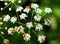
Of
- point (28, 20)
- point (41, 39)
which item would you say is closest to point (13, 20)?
point (28, 20)

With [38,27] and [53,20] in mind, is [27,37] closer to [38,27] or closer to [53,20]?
[38,27]

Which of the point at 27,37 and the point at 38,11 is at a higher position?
the point at 38,11

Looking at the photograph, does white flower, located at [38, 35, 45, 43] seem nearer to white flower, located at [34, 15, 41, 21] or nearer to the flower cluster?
the flower cluster

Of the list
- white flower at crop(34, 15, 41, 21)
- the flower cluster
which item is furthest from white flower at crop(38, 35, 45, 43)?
white flower at crop(34, 15, 41, 21)

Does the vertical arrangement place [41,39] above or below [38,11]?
below

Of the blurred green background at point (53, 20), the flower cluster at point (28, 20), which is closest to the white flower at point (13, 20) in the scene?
the flower cluster at point (28, 20)

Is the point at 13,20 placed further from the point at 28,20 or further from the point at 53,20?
the point at 53,20

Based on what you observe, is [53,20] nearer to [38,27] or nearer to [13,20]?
[38,27]

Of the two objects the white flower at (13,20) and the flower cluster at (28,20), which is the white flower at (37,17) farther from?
the white flower at (13,20)

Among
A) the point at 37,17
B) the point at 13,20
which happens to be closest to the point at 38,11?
the point at 37,17

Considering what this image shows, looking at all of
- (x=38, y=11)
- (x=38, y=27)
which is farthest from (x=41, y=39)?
(x=38, y=11)

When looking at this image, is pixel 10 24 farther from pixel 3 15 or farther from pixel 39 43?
pixel 39 43

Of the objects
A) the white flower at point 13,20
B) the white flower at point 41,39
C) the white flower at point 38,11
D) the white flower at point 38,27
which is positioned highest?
the white flower at point 38,11
